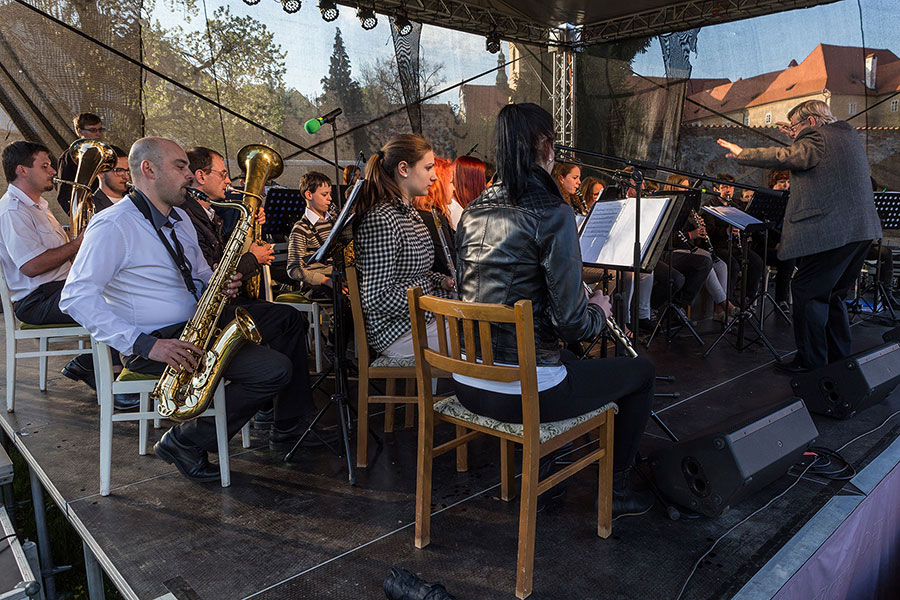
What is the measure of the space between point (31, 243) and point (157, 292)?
1.31 m

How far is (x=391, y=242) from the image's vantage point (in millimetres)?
2652

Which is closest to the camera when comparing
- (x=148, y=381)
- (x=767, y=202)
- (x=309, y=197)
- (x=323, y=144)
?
(x=148, y=381)

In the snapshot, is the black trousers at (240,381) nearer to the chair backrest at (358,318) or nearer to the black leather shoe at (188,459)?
the black leather shoe at (188,459)

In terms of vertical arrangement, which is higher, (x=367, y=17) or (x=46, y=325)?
(x=367, y=17)

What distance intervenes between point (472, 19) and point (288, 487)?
688cm

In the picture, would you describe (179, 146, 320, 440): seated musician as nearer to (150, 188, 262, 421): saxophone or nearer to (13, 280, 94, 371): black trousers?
(150, 188, 262, 421): saxophone

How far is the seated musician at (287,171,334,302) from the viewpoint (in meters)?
3.84

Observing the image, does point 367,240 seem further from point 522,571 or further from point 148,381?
point 522,571

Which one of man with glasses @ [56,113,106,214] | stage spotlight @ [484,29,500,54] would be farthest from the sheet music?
stage spotlight @ [484,29,500,54]

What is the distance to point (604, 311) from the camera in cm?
208

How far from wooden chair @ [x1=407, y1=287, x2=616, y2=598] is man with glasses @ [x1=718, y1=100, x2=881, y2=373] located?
2.47 metres

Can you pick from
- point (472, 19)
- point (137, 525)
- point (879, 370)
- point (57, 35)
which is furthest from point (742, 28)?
point (137, 525)

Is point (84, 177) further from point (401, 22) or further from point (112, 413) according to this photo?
point (401, 22)

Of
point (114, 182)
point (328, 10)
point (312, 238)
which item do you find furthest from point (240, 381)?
point (328, 10)
